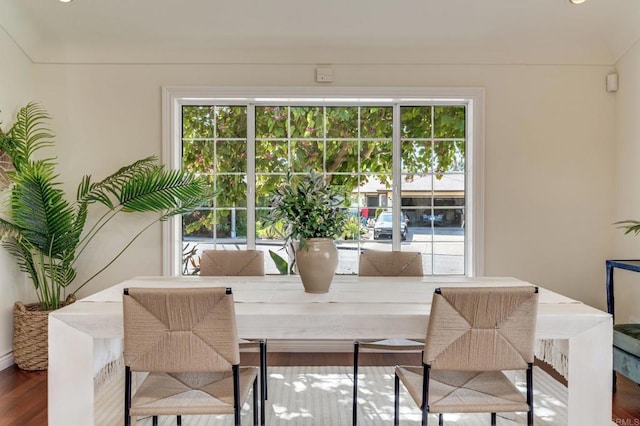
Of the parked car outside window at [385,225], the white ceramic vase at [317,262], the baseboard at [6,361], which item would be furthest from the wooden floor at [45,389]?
the white ceramic vase at [317,262]

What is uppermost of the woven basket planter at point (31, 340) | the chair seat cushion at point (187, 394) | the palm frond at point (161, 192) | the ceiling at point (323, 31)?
the ceiling at point (323, 31)

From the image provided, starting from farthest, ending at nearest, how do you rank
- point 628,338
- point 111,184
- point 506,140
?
point 506,140, point 111,184, point 628,338

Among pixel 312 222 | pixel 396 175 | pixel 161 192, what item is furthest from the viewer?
pixel 396 175

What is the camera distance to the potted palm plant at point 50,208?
2.95 metres

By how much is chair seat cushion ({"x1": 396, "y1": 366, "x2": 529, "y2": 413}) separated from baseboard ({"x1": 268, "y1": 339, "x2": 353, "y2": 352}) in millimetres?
1602

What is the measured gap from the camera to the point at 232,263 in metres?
2.81

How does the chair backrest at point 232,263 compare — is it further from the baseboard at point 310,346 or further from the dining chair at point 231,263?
the baseboard at point 310,346

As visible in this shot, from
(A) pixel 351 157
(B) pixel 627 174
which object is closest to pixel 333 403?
(A) pixel 351 157

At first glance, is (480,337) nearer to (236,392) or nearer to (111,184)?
(236,392)

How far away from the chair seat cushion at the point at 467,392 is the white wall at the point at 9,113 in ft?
9.29

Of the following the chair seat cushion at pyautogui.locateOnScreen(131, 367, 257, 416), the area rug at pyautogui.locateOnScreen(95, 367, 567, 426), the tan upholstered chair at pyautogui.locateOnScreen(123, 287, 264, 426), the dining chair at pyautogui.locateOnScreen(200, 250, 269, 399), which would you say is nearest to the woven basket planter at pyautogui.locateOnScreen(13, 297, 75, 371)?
the area rug at pyautogui.locateOnScreen(95, 367, 567, 426)

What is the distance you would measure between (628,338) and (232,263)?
230 cm

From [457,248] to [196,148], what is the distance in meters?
2.30

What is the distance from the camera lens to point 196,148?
3627 millimetres
